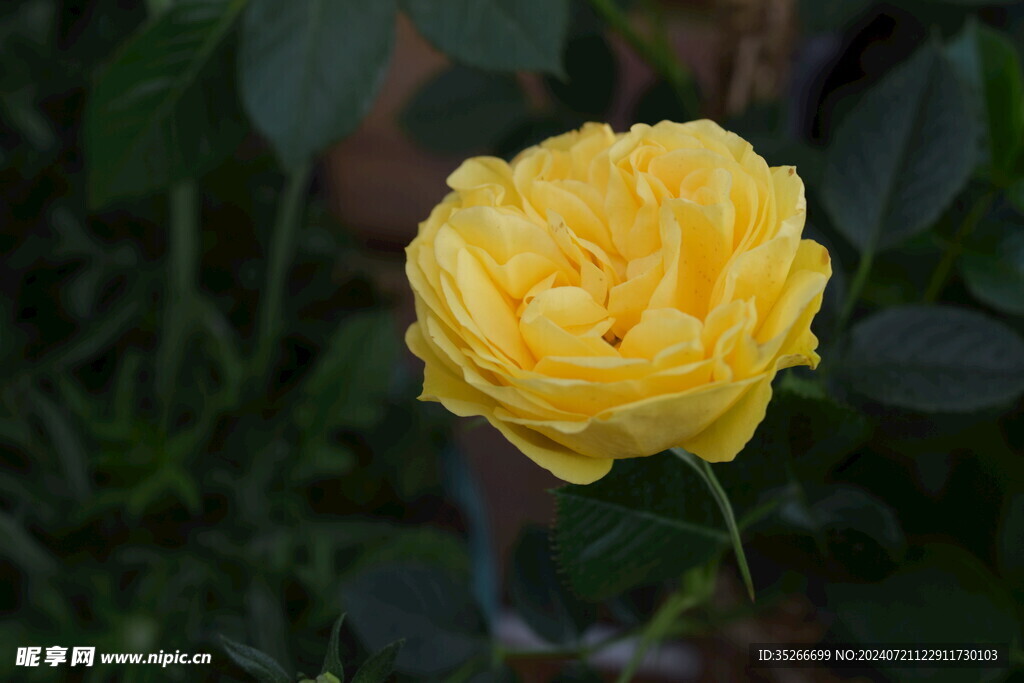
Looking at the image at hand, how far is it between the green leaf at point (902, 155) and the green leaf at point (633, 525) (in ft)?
0.33

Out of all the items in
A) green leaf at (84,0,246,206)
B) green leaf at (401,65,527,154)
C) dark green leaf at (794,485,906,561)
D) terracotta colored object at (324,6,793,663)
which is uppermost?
green leaf at (84,0,246,206)

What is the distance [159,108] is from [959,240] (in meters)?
0.28

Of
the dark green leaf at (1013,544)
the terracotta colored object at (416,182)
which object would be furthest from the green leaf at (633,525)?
the terracotta colored object at (416,182)

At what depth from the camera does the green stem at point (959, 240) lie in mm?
268

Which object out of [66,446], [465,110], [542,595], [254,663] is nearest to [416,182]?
[465,110]

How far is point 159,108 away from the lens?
29 centimetres

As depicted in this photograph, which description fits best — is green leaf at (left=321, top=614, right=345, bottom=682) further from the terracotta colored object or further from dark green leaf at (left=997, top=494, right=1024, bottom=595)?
the terracotta colored object

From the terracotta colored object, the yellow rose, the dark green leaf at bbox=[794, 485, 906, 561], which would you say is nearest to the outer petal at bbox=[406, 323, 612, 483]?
the yellow rose

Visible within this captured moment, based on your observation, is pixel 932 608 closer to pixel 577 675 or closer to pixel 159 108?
pixel 577 675

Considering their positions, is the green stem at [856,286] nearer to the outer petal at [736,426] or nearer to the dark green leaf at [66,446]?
the outer petal at [736,426]

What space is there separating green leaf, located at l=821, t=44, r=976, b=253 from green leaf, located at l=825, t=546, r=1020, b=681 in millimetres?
99

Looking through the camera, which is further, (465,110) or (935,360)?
(465,110)

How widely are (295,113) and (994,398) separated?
23 cm

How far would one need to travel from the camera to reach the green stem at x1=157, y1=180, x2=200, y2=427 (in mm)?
382
